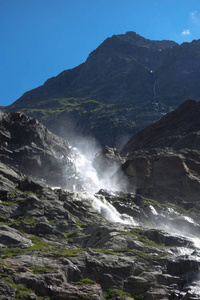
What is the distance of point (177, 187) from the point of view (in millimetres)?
67312

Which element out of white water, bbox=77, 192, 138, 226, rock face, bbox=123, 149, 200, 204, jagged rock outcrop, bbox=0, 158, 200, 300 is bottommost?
jagged rock outcrop, bbox=0, 158, 200, 300

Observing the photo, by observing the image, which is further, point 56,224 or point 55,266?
point 56,224

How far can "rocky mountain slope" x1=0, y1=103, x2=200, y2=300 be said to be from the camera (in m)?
21.3

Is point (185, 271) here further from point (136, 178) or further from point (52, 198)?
point (136, 178)

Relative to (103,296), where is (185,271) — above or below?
above

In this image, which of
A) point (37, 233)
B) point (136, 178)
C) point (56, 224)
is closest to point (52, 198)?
point (56, 224)

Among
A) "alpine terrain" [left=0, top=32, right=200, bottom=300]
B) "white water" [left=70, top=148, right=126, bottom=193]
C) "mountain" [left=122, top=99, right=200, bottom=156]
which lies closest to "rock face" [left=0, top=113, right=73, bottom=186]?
"alpine terrain" [left=0, top=32, right=200, bottom=300]

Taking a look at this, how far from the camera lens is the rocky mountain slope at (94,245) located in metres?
21.3

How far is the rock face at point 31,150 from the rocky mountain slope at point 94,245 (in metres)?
21.8

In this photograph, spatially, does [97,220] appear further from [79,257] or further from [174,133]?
[174,133]

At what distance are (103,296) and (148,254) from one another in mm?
7709

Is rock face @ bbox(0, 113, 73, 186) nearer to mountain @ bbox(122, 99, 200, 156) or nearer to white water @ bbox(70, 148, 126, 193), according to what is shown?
white water @ bbox(70, 148, 126, 193)

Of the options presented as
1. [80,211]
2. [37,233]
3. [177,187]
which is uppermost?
[177,187]

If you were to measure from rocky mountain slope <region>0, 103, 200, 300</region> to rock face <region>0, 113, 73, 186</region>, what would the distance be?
21785mm
